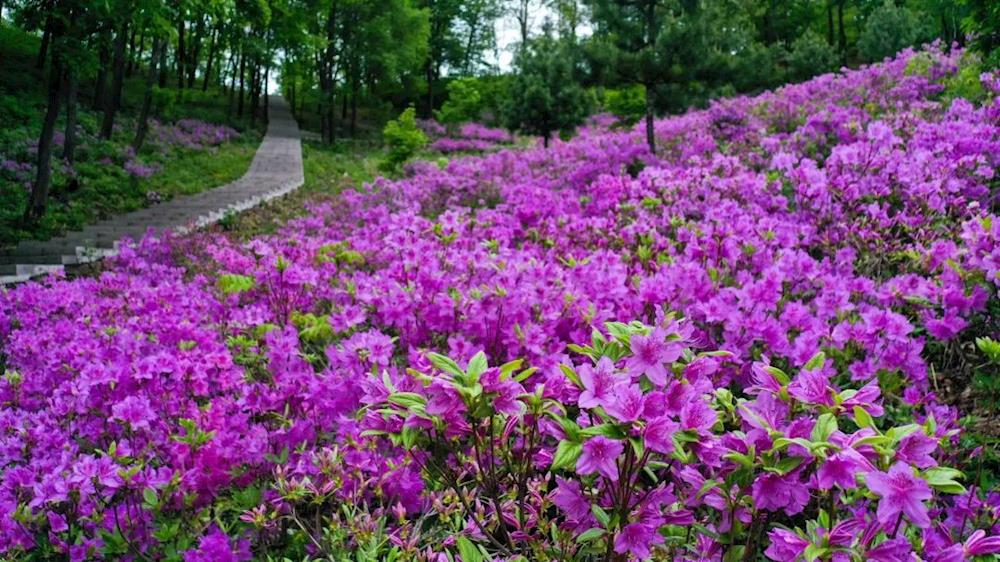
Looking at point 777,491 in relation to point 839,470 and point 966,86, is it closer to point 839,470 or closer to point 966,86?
point 839,470

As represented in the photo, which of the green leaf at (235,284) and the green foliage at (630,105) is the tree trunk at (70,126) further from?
the green foliage at (630,105)

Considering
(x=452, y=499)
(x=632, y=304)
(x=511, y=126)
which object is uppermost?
(x=511, y=126)

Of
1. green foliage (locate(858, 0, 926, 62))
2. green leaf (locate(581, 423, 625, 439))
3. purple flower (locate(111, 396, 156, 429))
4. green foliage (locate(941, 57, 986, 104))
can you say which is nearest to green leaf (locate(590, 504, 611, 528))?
green leaf (locate(581, 423, 625, 439))

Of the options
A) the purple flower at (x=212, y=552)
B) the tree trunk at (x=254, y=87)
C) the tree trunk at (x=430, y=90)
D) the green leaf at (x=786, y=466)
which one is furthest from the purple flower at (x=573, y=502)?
the tree trunk at (x=430, y=90)

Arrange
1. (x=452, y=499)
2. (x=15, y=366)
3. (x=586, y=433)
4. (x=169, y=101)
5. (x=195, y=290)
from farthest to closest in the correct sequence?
(x=169, y=101) < (x=195, y=290) < (x=15, y=366) < (x=452, y=499) < (x=586, y=433)

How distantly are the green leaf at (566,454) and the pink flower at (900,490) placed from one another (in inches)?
22.6

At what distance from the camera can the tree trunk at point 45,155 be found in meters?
10.0

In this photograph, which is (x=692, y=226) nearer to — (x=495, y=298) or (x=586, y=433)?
(x=495, y=298)

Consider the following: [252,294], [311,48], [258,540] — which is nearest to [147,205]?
[252,294]

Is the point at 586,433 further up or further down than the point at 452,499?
further up

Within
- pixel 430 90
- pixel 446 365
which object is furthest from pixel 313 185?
pixel 430 90

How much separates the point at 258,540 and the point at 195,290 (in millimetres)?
3732

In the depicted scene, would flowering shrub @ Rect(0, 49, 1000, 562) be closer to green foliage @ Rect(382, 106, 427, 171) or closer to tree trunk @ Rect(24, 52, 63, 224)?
tree trunk @ Rect(24, 52, 63, 224)

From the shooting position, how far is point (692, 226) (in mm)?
4980
